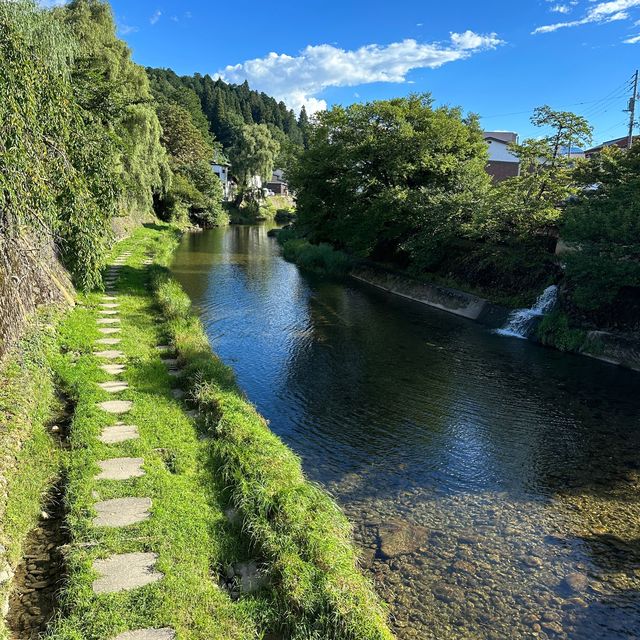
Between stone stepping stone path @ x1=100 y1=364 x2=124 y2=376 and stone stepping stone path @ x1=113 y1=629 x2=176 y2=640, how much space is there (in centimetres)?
545

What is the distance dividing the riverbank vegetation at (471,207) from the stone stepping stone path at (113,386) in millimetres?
12709

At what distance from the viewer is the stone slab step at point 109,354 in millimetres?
9266

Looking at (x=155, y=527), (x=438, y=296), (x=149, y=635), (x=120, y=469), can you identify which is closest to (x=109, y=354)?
(x=120, y=469)

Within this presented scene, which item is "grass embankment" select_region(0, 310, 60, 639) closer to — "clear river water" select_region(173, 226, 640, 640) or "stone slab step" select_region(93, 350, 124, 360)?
"stone slab step" select_region(93, 350, 124, 360)

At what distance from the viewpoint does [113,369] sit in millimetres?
8695

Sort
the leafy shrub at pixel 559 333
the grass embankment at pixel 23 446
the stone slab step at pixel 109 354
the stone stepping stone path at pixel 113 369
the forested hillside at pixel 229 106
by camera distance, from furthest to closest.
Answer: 1. the forested hillside at pixel 229 106
2. the leafy shrub at pixel 559 333
3. the stone slab step at pixel 109 354
4. the stone stepping stone path at pixel 113 369
5. the grass embankment at pixel 23 446

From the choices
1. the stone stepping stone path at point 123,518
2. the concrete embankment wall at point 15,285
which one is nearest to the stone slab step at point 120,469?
the stone stepping stone path at point 123,518

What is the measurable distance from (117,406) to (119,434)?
0.92 metres

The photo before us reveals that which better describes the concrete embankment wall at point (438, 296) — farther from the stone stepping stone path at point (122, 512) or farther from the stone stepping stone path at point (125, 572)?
the stone stepping stone path at point (125, 572)

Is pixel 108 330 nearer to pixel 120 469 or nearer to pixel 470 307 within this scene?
pixel 120 469

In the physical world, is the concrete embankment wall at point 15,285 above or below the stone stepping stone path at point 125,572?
above

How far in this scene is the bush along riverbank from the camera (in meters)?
3.94

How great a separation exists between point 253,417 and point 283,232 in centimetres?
3800

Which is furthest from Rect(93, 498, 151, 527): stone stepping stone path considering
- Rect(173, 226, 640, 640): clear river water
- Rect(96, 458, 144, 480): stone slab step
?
Rect(173, 226, 640, 640): clear river water
